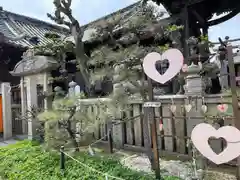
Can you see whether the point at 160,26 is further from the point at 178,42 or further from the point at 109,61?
the point at 109,61

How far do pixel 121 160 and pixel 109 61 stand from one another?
1896 millimetres

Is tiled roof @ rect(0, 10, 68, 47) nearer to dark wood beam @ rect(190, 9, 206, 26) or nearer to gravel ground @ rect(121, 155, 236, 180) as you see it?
dark wood beam @ rect(190, 9, 206, 26)

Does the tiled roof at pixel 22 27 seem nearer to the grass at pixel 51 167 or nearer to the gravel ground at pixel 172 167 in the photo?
the grass at pixel 51 167

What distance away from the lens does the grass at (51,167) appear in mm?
3690

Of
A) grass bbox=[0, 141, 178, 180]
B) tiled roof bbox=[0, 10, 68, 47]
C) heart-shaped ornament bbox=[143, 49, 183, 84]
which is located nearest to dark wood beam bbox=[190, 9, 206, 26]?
heart-shaped ornament bbox=[143, 49, 183, 84]

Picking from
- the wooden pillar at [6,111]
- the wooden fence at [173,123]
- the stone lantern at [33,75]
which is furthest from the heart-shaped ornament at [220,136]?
the wooden pillar at [6,111]

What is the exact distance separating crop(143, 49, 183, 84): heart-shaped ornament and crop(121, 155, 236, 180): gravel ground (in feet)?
4.91

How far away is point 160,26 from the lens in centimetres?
606

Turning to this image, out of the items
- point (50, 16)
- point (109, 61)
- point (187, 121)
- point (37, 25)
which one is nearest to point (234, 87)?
point (187, 121)

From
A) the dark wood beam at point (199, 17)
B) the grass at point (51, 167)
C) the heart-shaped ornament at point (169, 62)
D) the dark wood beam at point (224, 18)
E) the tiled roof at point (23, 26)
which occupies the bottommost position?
the grass at point (51, 167)

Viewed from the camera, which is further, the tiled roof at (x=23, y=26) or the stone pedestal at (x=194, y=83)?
the tiled roof at (x=23, y=26)

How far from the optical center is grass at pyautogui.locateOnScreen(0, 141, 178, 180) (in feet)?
12.1

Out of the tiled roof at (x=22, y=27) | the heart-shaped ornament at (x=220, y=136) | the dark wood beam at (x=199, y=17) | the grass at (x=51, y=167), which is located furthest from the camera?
the tiled roof at (x=22, y=27)

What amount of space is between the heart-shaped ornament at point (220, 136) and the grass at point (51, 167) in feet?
2.69
